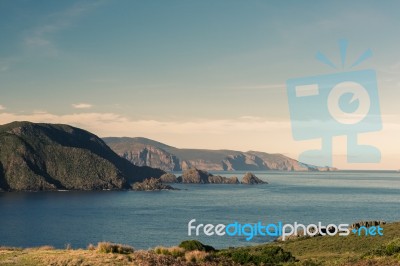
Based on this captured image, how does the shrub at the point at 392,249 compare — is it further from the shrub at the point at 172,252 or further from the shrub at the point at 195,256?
the shrub at the point at 172,252

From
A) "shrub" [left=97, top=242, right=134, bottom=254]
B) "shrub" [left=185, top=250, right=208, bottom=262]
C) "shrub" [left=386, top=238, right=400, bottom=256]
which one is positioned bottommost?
"shrub" [left=386, top=238, right=400, bottom=256]

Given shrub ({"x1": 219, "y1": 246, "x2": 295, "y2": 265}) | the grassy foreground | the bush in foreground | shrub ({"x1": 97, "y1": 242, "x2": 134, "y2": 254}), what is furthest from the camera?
the bush in foreground

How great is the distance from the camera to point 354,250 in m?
51.8

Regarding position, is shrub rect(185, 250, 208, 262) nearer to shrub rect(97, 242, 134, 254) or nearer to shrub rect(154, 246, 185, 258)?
shrub rect(154, 246, 185, 258)

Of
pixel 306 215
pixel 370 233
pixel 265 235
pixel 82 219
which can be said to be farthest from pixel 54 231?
pixel 370 233

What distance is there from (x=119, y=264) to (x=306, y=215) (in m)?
145

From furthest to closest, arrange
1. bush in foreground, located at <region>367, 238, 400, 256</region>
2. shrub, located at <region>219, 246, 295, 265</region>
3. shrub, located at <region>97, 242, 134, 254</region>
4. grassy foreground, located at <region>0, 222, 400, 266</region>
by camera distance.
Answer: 1. bush in foreground, located at <region>367, 238, 400, 256</region>
2. shrub, located at <region>219, 246, 295, 265</region>
3. shrub, located at <region>97, 242, 134, 254</region>
4. grassy foreground, located at <region>0, 222, 400, 266</region>

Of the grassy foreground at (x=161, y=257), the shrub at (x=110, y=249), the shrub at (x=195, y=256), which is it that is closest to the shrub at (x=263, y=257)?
the grassy foreground at (x=161, y=257)

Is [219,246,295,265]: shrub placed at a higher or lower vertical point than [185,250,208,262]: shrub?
lower

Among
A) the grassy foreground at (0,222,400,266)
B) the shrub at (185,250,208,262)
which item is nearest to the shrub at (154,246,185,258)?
the grassy foreground at (0,222,400,266)

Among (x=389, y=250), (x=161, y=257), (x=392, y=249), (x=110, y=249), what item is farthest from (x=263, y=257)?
(x=110, y=249)

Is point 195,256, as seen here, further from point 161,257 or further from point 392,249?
point 392,249

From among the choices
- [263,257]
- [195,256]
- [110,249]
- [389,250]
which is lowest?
[263,257]

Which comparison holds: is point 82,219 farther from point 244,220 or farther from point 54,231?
point 244,220
